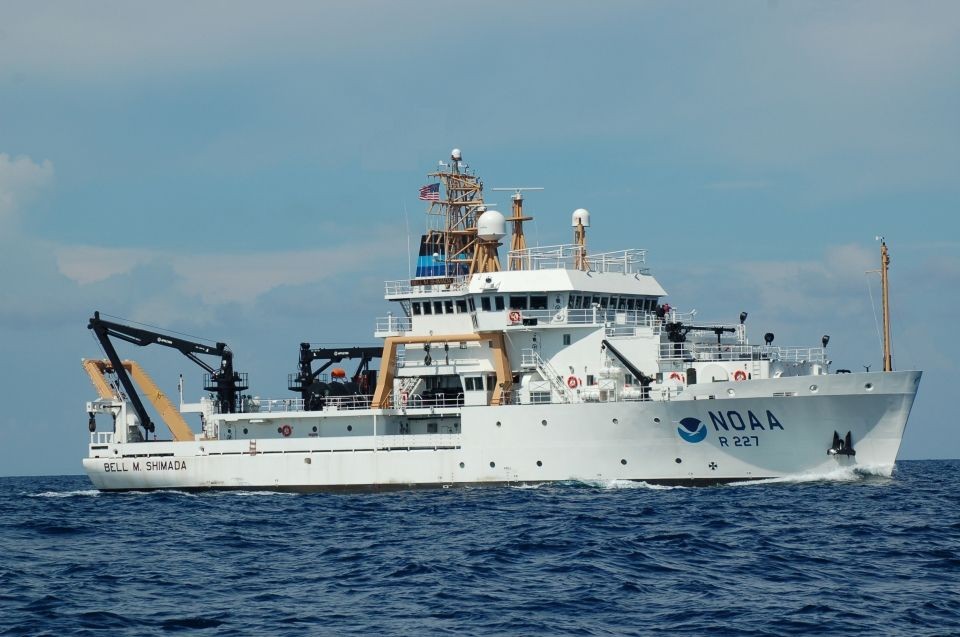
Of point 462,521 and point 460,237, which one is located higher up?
point 460,237

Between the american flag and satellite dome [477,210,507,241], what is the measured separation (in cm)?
270

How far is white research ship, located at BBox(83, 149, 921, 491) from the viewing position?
34.2 metres

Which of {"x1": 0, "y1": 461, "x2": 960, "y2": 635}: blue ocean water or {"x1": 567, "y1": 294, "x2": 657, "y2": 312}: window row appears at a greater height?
{"x1": 567, "y1": 294, "x2": 657, "y2": 312}: window row

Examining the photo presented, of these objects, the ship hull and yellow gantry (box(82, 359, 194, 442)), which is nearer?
the ship hull

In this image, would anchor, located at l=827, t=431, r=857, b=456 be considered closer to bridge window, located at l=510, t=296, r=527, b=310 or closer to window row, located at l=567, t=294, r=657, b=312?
window row, located at l=567, t=294, r=657, b=312

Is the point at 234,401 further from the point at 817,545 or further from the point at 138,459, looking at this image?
the point at 817,545

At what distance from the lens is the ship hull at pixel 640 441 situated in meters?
33.8

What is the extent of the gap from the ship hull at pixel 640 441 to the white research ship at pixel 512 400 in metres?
0.04

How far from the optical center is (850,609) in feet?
55.7

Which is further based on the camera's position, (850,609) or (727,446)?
(727,446)

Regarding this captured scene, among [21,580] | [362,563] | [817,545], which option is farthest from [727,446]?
[21,580]

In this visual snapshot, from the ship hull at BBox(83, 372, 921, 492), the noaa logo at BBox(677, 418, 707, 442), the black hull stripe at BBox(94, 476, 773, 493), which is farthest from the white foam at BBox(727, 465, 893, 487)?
the noaa logo at BBox(677, 418, 707, 442)

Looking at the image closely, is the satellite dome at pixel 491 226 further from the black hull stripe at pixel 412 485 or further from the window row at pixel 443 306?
the black hull stripe at pixel 412 485

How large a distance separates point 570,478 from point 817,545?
1320cm
